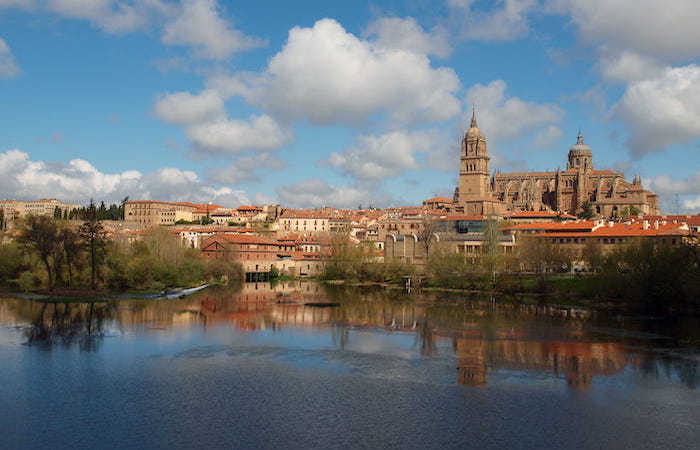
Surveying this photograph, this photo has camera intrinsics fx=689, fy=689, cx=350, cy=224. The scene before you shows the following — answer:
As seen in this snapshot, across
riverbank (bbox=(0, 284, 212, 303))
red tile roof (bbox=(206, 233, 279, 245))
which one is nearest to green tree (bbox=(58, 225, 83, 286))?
riverbank (bbox=(0, 284, 212, 303))

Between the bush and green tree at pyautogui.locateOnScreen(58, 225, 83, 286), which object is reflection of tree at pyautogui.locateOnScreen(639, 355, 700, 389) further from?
the bush

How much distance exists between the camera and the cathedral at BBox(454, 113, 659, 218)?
86312mm

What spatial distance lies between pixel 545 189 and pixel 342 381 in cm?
8405

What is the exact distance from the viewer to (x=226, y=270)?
52.9 meters

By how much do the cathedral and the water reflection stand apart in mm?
51763

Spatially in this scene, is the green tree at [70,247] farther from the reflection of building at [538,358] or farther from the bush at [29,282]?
the reflection of building at [538,358]

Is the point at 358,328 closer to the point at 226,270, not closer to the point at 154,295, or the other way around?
the point at 154,295

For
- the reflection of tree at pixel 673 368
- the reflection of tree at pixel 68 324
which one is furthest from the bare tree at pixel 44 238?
the reflection of tree at pixel 673 368

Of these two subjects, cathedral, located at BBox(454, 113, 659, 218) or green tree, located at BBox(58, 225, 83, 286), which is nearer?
green tree, located at BBox(58, 225, 83, 286)

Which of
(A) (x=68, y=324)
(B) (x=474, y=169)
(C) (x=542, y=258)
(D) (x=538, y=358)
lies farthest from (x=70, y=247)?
(B) (x=474, y=169)

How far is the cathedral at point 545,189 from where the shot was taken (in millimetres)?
86312

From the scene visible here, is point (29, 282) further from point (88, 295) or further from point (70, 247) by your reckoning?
point (88, 295)

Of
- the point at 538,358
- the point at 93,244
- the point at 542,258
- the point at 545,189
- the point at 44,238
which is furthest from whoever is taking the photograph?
the point at 545,189

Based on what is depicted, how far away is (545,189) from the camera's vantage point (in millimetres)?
96375
